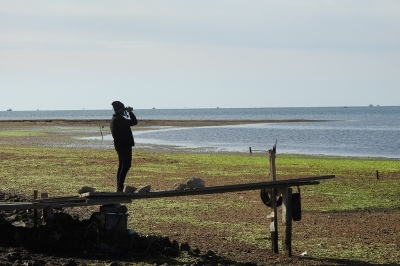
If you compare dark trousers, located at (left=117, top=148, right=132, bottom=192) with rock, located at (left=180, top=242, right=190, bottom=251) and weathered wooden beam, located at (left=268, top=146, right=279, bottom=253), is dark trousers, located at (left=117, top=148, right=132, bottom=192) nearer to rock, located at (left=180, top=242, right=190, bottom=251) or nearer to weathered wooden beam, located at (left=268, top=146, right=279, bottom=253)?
rock, located at (left=180, top=242, right=190, bottom=251)

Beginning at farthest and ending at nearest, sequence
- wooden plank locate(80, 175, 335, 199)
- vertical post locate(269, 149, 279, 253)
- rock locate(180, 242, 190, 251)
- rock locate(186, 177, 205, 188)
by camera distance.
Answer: rock locate(186, 177, 205, 188)
vertical post locate(269, 149, 279, 253)
rock locate(180, 242, 190, 251)
wooden plank locate(80, 175, 335, 199)

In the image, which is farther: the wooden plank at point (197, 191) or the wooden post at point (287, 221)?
the wooden post at point (287, 221)

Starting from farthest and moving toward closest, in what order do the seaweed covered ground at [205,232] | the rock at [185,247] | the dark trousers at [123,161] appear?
the dark trousers at [123,161], the rock at [185,247], the seaweed covered ground at [205,232]

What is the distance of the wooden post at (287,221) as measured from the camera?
14.4 meters

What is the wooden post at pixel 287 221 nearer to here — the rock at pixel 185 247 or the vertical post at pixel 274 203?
the vertical post at pixel 274 203

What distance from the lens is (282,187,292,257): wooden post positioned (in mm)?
14352

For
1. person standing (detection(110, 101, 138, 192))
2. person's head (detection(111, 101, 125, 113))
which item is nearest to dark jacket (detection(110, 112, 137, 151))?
person standing (detection(110, 101, 138, 192))

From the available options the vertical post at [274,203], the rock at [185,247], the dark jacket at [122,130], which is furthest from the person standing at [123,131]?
the vertical post at [274,203]

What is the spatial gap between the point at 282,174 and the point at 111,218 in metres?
15.1

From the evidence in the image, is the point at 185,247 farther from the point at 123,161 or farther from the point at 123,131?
the point at 123,131

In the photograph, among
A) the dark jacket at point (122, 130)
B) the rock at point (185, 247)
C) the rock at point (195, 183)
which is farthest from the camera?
the rock at point (195, 183)

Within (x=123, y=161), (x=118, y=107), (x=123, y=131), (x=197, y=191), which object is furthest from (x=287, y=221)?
(x=118, y=107)

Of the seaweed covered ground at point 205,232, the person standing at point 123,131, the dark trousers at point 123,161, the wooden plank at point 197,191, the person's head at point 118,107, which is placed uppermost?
the person's head at point 118,107

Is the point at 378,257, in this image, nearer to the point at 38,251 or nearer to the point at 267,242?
the point at 267,242
